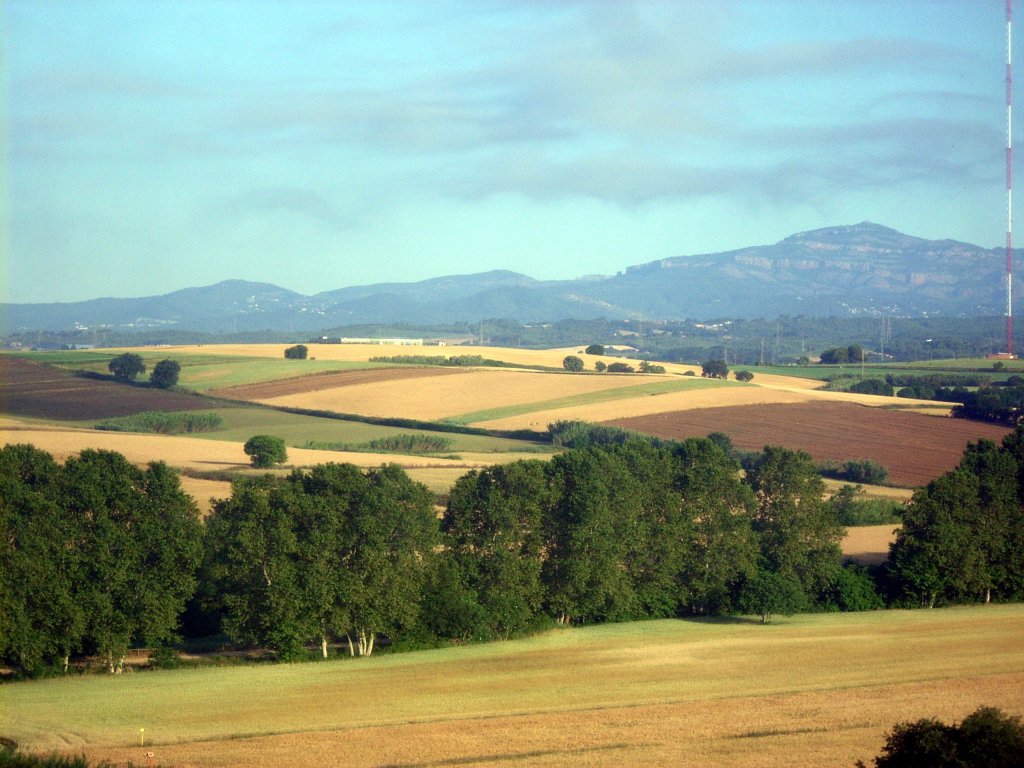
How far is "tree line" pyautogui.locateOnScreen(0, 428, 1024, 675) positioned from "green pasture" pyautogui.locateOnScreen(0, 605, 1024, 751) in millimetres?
1973

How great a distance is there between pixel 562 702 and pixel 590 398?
72.6 m

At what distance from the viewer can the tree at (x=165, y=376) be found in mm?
107750

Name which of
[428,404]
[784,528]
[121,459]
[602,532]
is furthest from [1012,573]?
[428,404]

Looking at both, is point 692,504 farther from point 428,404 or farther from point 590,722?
point 428,404

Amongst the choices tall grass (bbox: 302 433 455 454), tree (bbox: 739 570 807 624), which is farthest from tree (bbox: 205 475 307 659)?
tall grass (bbox: 302 433 455 454)

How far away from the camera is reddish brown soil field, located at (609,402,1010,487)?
249 feet

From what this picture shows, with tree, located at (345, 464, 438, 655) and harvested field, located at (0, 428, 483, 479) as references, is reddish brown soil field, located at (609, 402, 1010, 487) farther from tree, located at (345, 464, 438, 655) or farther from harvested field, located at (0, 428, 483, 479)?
tree, located at (345, 464, 438, 655)

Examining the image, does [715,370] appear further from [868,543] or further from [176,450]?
[868,543]

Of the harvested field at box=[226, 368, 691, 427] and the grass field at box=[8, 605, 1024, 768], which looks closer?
the grass field at box=[8, 605, 1024, 768]

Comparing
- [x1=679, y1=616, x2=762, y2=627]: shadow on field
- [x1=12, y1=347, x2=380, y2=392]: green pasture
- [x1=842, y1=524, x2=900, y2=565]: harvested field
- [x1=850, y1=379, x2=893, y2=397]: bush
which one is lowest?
[x1=679, y1=616, x2=762, y2=627]: shadow on field

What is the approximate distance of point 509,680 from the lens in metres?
35.5

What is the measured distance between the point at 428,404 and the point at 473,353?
5180 cm

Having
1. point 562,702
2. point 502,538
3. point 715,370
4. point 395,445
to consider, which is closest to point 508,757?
point 562,702

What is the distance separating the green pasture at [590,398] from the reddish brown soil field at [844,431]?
10.8 m
